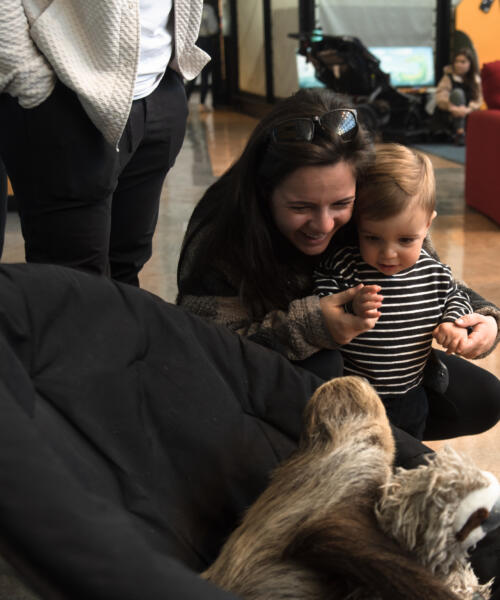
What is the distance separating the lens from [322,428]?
99cm

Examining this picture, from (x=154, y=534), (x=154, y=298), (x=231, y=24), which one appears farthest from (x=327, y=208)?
(x=231, y=24)

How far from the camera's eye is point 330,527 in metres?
0.84

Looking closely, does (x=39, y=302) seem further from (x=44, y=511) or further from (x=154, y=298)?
(x=44, y=511)

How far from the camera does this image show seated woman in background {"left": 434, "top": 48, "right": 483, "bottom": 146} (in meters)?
7.24

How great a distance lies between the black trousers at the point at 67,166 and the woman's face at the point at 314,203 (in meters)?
0.34

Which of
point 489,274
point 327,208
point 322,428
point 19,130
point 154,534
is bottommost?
point 489,274

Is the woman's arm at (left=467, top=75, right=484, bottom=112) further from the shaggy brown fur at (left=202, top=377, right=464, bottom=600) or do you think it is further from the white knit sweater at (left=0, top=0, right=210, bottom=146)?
the shaggy brown fur at (left=202, top=377, right=464, bottom=600)

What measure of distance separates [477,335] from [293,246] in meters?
0.42

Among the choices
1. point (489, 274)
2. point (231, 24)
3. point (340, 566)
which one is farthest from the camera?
point (231, 24)

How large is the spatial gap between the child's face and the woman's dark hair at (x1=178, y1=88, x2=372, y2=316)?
0.12 metres

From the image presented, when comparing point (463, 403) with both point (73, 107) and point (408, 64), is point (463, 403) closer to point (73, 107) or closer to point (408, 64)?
point (73, 107)

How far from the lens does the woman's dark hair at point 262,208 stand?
148 centimetres

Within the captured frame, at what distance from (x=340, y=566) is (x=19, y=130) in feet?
3.34

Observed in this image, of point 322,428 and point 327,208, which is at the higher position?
point 327,208
